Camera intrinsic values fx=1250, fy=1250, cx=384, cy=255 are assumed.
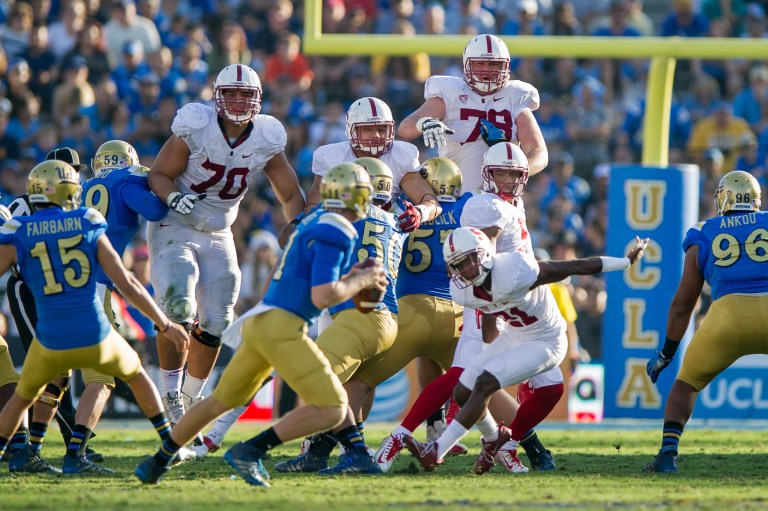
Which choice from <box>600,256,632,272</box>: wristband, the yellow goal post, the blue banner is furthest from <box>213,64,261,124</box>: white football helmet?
the blue banner

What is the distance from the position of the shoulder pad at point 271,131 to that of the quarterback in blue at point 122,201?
782mm

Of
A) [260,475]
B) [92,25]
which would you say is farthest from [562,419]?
[92,25]

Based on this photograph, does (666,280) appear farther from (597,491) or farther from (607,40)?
(597,491)

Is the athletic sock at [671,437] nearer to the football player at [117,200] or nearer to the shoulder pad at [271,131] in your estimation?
the shoulder pad at [271,131]

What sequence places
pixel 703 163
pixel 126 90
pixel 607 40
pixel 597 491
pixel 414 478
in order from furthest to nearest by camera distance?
1. pixel 126 90
2. pixel 703 163
3. pixel 607 40
4. pixel 414 478
5. pixel 597 491

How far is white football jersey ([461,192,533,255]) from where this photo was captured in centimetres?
707

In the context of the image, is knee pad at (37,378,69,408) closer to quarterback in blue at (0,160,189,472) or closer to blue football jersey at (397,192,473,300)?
quarterback in blue at (0,160,189,472)

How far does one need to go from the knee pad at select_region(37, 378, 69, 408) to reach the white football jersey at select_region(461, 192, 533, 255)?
8.40 ft

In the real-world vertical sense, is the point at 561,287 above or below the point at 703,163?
below

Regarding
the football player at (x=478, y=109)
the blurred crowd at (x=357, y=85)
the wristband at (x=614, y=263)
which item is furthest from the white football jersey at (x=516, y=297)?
the blurred crowd at (x=357, y=85)

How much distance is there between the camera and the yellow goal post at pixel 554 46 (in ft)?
35.1

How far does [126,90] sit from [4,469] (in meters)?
7.74

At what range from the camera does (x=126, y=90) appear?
1431 cm

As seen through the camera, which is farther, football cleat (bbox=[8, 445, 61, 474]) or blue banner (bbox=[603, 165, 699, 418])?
blue banner (bbox=[603, 165, 699, 418])
